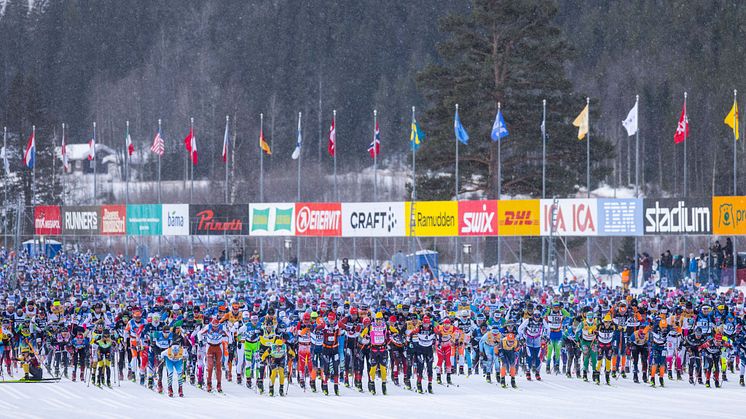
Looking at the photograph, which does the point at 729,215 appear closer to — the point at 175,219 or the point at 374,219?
the point at 374,219

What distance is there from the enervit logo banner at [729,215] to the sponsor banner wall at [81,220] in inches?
1104

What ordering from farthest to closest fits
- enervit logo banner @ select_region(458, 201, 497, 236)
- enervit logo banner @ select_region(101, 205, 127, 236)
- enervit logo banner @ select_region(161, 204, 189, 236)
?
1. enervit logo banner @ select_region(101, 205, 127, 236)
2. enervit logo banner @ select_region(161, 204, 189, 236)
3. enervit logo banner @ select_region(458, 201, 497, 236)

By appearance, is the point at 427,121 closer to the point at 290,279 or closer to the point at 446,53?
the point at 446,53

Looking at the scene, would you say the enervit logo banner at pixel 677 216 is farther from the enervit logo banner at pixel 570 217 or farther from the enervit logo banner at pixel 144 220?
the enervit logo banner at pixel 144 220

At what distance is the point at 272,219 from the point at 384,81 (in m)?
60.6

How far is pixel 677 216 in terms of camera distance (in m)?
40.7

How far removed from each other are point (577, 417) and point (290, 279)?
22605 mm

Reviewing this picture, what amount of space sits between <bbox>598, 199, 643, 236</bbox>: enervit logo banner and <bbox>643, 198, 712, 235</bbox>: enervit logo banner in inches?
12.0

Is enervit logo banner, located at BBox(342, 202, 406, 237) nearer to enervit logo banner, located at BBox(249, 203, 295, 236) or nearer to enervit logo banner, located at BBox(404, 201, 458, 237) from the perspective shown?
enervit logo banner, located at BBox(404, 201, 458, 237)

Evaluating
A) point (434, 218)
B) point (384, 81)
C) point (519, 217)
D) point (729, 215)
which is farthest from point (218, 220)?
point (384, 81)

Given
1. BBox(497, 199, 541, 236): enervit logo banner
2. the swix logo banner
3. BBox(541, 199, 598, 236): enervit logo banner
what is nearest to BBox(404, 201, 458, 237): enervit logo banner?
BBox(497, 199, 541, 236): enervit logo banner

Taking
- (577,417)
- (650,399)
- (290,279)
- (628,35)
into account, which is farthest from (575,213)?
(628,35)

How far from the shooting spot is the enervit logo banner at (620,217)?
4122 cm

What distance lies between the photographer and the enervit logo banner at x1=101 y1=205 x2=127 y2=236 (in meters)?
53.6
